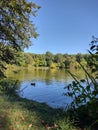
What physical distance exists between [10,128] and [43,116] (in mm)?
1010

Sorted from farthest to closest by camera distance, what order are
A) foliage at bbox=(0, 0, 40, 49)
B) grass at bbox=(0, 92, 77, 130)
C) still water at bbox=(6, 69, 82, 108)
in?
1. still water at bbox=(6, 69, 82, 108)
2. foliage at bbox=(0, 0, 40, 49)
3. grass at bbox=(0, 92, 77, 130)

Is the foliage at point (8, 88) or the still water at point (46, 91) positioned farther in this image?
the still water at point (46, 91)

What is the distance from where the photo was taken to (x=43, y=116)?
15.7 feet

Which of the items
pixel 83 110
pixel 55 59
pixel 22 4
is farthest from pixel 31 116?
pixel 55 59

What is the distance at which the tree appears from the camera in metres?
13.5

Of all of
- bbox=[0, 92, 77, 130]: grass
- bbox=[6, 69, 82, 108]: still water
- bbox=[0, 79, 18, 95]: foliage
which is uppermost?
bbox=[6, 69, 82, 108]: still water

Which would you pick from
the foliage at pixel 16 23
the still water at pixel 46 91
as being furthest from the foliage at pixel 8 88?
the foliage at pixel 16 23

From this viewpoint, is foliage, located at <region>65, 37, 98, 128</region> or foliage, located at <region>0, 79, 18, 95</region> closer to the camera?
foliage, located at <region>65, 37, 98, 128</region>

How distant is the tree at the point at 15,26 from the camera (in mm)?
13516

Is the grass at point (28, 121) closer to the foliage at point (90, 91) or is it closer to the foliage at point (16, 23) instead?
the foliage at point (90, 91)

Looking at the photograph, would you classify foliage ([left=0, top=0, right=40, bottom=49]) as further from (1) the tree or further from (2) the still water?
(2) the still water

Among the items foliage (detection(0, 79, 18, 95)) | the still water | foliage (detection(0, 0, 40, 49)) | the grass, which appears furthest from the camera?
the still water

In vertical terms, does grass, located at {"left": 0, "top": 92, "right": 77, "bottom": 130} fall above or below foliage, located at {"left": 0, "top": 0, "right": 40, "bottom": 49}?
below

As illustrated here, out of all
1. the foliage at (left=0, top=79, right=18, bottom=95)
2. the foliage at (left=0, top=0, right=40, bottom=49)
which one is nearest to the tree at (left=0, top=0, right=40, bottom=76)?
the foliage at (left=0, top=0, right=40, bottom=49)
